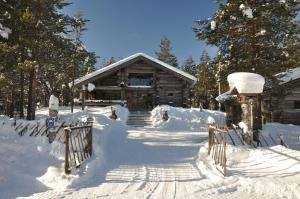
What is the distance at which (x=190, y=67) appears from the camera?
65.1 metres

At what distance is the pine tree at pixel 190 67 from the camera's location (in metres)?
63.7

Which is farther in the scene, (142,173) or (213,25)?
(213,25)

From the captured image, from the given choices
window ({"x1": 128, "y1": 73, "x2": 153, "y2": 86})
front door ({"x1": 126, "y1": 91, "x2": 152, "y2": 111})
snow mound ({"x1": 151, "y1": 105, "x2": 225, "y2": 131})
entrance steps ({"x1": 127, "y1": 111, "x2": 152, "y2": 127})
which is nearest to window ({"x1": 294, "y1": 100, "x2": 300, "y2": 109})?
snow mound ({"x1": 151, "y1": 105, "x2": 225, "y2": 131})

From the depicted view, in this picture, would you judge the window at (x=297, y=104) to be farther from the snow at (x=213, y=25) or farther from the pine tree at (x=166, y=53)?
the pine tree at (x=166, y=53)

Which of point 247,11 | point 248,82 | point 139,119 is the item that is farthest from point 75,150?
point 139,119

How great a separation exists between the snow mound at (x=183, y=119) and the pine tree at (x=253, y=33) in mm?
5652

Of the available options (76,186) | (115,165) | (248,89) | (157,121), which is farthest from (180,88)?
(76,186)

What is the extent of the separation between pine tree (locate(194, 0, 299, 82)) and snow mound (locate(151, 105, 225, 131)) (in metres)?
5.65

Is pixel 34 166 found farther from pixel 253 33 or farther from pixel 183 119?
pixel 183 119

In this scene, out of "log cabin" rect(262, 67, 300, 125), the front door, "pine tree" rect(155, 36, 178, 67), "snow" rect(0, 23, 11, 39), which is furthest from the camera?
"pine tree" rect(155, 36, 178, 67)

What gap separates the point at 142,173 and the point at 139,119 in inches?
625

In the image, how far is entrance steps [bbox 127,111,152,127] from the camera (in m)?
23.8

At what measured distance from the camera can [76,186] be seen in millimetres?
7547

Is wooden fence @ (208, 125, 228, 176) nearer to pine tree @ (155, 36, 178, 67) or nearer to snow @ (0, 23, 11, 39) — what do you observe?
snow @ (0, 23, 11, 39)
